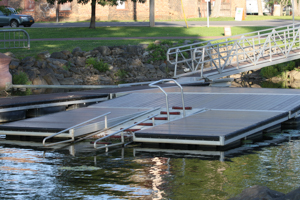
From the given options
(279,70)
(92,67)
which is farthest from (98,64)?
(279,70)

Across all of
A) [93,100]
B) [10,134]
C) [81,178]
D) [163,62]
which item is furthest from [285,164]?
[163,62]

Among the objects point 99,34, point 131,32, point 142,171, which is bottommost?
point 142,171

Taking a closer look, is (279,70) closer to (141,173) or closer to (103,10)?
(141,173)

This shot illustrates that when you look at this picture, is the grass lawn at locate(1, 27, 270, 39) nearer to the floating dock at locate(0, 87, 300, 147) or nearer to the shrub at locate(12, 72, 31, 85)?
the shrub at locate(12, 72, 31, 85)

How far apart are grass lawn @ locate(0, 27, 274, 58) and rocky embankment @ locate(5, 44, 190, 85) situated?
0.61 metres

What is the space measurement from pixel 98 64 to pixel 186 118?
637 inches

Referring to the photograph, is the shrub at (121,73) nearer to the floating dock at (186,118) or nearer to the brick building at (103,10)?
the floating dock at (186,118)

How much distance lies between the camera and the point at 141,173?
802cm

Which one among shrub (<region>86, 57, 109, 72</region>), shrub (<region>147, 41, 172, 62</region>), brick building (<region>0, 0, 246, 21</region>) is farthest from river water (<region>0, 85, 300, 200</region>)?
brick building (<region>0, 0, 246, 21</region>)

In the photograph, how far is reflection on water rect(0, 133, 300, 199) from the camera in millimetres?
7098

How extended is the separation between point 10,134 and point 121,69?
54.3 ft

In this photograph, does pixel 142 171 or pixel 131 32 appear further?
pixel 131 32

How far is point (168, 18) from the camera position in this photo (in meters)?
47.8

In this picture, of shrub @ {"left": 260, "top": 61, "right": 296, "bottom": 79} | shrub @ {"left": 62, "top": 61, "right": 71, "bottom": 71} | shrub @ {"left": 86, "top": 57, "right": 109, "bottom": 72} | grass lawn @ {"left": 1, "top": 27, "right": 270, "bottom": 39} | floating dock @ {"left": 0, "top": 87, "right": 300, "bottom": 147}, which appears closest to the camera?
floating dock @ {"left": 0, "top": 87, "right": 300, "bottom": 147}
